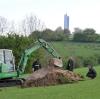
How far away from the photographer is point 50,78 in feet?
99.3

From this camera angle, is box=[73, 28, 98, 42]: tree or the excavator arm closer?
the excavator arm

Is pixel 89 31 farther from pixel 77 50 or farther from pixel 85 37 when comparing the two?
pixel 77 50

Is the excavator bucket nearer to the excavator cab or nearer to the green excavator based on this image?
the green excavator

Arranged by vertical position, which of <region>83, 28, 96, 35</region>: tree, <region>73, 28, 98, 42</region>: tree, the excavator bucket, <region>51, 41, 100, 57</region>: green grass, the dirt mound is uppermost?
<region>83, 28, 96, 35</region>: tree

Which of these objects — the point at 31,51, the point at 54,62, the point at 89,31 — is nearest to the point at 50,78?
the point at 54,62

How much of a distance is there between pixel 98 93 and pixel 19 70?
35.9ft

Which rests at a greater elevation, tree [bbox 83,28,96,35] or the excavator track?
tree [bbox 83,28,96,35]

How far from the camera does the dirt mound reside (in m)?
29.8

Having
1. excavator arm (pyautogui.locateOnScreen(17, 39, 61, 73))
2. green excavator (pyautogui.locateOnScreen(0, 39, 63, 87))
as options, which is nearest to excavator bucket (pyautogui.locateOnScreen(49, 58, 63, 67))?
green excavator (pyautogui.locateOnScreen(0, 39, 63, 87))

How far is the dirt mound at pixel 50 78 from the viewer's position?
29766mm

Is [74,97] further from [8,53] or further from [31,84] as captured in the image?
[8,53]

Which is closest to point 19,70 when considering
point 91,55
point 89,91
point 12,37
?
point 89,91

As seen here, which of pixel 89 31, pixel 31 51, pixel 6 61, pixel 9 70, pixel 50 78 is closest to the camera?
pixel 50 78

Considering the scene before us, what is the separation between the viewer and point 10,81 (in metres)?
31.5
